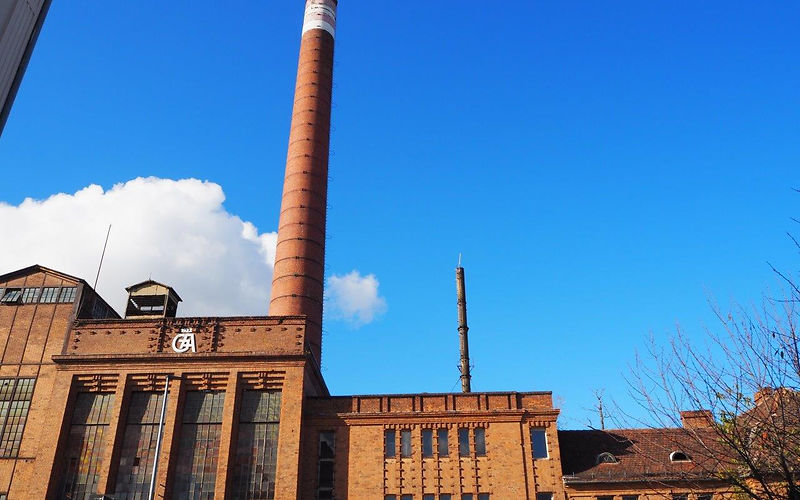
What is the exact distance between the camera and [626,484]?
25.9 m

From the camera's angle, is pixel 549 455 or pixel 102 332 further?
pixel 102 332

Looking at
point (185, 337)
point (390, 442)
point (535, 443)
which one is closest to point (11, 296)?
point (185, 337)

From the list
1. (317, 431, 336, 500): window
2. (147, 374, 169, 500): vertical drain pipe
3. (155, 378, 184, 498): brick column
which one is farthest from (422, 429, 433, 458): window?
(147, 374, 169, 500): vertical drain pipe

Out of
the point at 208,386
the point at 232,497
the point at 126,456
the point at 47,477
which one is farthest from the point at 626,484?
the point at 47,477

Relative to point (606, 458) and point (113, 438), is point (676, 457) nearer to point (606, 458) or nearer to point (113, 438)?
point (606, 458)

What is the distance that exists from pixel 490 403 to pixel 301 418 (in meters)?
7.73

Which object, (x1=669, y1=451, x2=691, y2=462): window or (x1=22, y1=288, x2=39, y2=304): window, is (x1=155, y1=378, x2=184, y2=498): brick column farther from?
(x1=669, y1=451, x2=691, y2=462): window

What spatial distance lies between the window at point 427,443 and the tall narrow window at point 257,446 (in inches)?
231

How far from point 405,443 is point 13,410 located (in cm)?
1616

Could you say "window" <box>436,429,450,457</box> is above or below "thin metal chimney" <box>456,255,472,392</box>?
below

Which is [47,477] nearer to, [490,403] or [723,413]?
[490,403]

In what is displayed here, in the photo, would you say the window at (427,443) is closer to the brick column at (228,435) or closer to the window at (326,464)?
the window at (326,464)

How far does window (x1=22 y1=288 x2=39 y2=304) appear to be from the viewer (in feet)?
95.7

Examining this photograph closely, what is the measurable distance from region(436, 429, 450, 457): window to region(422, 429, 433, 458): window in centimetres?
30
